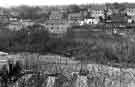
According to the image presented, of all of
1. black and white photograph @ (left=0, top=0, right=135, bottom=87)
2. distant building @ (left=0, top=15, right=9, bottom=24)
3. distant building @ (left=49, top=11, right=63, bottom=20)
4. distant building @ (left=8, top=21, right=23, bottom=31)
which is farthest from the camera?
distant building @ (left=49, top=11, right=63, bottom=20)

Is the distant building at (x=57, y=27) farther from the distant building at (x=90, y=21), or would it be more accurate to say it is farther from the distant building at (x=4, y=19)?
the distant building at (x=4, y=19)

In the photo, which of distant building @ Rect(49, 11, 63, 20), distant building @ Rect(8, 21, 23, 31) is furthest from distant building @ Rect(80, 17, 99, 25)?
distant building @ Rect(8, 21, 23, 31)

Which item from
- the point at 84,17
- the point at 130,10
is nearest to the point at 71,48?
the point at 84,17

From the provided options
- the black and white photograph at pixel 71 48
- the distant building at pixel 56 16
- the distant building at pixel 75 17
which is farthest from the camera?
the distant building at pixel 56 16

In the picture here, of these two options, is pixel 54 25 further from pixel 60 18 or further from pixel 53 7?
pixel 53 7

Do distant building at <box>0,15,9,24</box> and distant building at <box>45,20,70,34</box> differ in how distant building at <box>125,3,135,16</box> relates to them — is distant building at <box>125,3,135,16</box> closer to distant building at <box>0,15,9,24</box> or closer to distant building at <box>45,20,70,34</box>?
distant building at <box>45,20,70,34</box>

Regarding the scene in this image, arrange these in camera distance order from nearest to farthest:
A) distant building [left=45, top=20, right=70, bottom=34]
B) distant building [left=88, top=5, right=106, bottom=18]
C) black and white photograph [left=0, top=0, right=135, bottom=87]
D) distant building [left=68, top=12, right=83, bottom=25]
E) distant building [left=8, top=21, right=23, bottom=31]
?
1. black and white photograph [left=0, top=0, right=135, bottom=87]
2. distant building [left=45, top=20, right=70, bottom=34]
3. distant building [left=8, top=21, right=23, bottom=31]
4. distant building [left=68, top=12, right=83, bottom=25]
5. distant building [left=88, top=5, right=106, bottom=18]

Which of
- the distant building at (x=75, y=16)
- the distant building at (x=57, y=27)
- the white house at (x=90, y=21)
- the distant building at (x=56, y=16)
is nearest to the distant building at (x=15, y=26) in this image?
the distant building at (x=57, y=27)

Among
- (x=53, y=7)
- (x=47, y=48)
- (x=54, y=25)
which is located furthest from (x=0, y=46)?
(x=53, y=7)

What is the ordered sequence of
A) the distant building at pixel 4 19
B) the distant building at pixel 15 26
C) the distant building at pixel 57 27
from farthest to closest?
the distant building at pixel 4 19 → the distant building at pixel 15 26 → the distant building at pixel 57 27
